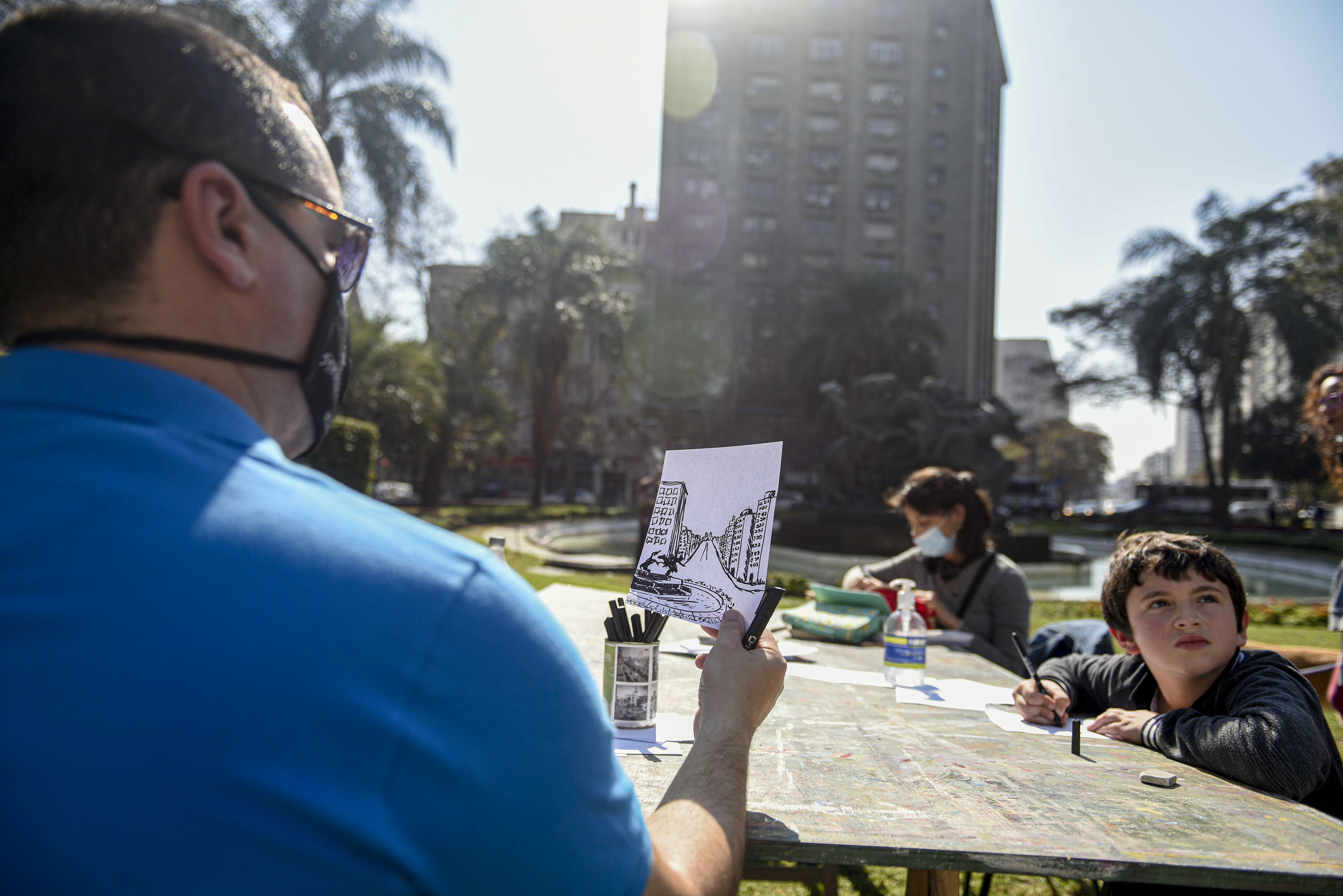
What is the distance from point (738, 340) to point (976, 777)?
49.2 meters

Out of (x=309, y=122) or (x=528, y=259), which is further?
(x=528, y=259)

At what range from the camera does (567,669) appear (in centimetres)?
98

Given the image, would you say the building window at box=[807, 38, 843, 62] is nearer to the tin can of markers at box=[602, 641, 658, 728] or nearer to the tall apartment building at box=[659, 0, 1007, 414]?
the tall apartment building at box=[659, 0, 1007, 414]

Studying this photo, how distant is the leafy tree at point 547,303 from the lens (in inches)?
1029

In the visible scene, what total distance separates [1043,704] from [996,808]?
0.98m

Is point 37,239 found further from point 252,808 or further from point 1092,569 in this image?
point 1092,569

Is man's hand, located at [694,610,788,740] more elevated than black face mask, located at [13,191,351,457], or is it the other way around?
black face mask, located at [13,191,351,457]

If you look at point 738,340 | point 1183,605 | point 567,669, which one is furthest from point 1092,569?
point 738,340

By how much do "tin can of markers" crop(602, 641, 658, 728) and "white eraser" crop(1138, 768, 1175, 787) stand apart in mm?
1261

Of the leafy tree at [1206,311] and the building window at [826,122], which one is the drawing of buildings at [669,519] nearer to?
the leafy tree at [1206,311]

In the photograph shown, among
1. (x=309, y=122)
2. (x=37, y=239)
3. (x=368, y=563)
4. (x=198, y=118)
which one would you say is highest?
(x=309, y=122)

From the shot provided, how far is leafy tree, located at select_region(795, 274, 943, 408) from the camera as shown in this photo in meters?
40.3

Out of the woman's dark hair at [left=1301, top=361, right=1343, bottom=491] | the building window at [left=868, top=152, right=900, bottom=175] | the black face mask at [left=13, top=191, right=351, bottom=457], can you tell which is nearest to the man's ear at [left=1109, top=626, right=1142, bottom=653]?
the woman's dark hair at [left=1301, top=361, right=1343, bottom=491]

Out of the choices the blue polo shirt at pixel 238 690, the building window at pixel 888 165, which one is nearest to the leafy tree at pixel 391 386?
the blue polo shirt at pixel 238 690
